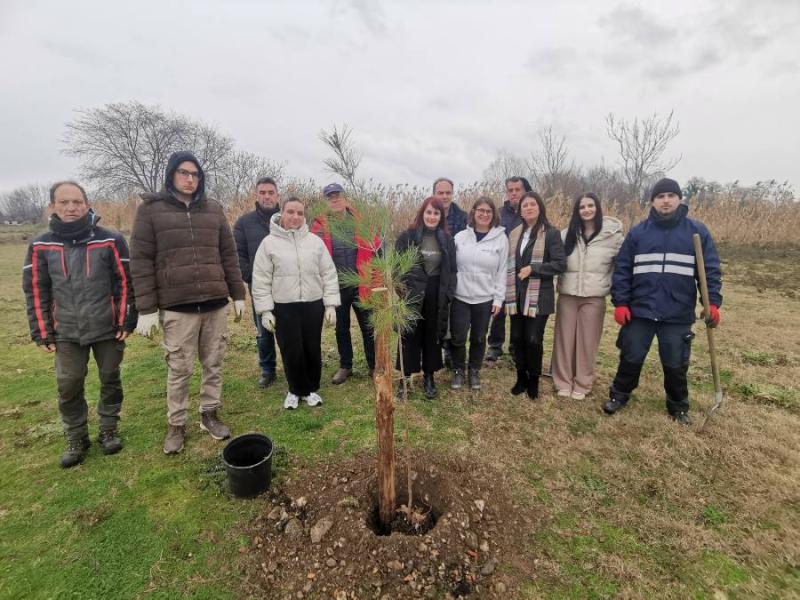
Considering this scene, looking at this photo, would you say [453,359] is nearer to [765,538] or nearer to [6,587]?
[765,538]

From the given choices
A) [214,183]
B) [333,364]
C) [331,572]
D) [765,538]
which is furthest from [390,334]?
[214,183]

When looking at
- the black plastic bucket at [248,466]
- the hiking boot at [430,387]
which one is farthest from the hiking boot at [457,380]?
the black plastic bucket at [248,466]

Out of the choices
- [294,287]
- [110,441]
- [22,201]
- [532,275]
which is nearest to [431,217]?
[532,275]

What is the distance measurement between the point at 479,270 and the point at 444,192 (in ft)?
3.73

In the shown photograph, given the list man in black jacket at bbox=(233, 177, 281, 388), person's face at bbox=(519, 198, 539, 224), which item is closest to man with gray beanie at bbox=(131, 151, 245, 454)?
man in black jacket at bbox=(233, 177, 281, 388)

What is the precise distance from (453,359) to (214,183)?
2761 centimetres

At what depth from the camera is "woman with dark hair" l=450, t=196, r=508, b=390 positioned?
367 centimetres

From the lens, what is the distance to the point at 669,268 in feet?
10.4

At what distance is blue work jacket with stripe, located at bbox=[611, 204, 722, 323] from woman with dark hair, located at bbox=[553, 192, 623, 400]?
0.84ft

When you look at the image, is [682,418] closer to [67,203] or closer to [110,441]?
[110,441]

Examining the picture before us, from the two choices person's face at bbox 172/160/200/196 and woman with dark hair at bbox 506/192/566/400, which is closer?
person's face at bbox 172/160/200/196

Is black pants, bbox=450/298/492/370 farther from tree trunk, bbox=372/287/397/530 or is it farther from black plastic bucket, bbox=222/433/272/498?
black plastic bucket, bbox=222/433/272/498

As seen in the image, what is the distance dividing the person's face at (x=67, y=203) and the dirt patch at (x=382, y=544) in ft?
7.75

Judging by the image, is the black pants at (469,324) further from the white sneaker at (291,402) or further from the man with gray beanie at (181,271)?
the man with gray beanie at (181,271)
